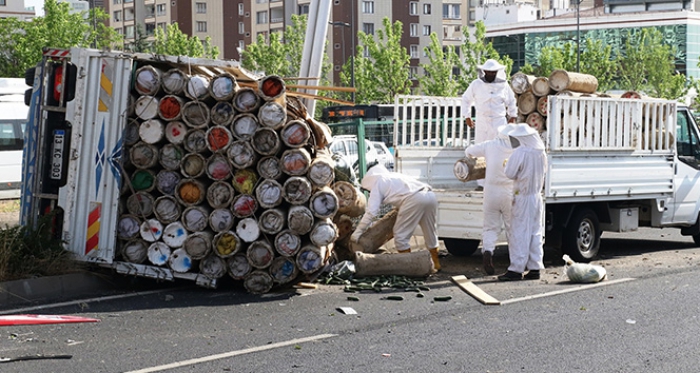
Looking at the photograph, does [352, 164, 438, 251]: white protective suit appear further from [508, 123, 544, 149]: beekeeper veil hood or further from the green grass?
the green grass

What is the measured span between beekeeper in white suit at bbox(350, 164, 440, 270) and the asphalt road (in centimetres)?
98

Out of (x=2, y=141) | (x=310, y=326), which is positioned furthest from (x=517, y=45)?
(x=310, y=326)

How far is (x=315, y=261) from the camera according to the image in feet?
36.8

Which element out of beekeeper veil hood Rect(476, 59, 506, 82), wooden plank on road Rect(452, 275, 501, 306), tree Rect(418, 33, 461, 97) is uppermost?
tree Rect(418, 33, 461, 97)

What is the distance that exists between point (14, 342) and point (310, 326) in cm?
248

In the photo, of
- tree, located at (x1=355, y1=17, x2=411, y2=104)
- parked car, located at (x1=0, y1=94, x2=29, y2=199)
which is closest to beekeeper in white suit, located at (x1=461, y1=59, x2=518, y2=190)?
parked car, located at (x1=0, y1=94, x2=29, y2=199)

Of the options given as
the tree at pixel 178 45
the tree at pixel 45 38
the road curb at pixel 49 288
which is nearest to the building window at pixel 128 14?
the tree at pixel 178 45

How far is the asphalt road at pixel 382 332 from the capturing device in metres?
7.80

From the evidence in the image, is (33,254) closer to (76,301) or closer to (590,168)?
(76,301)

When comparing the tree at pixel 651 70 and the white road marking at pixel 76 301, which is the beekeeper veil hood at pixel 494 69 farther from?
the tree at pixel 651 70

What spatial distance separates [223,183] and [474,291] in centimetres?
292

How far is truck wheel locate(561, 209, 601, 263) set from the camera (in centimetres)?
1424

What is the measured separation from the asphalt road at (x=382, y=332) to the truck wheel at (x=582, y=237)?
1901 mm

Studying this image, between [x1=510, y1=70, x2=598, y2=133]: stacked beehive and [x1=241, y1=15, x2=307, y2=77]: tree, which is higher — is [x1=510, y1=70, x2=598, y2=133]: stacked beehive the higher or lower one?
the lower one
